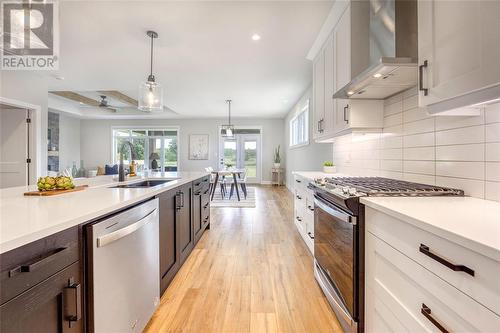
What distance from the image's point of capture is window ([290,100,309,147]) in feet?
18.0

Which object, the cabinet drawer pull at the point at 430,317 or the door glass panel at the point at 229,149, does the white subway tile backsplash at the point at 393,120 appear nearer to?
the cabinet drawer pull at the point at 430,317

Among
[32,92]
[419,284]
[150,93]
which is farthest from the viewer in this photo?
[32,92]

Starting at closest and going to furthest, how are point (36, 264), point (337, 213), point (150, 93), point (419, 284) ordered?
point (36, 264)
point (419, 284)
point (337, 213)
point (150, 93)

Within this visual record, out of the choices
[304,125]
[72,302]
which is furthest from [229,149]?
[72,302]

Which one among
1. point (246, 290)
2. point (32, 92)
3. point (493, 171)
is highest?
point (32, 92)

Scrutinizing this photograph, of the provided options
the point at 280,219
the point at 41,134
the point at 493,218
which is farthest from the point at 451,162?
the point at 41,134

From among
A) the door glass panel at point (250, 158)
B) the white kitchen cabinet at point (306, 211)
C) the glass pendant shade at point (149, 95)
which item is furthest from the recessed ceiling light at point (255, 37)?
the door glass panel at point (250, 158)

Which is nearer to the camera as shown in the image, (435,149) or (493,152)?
(493,152)

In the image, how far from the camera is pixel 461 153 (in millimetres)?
1372

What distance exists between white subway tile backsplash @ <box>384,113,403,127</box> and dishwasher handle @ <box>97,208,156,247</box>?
6.66 ft

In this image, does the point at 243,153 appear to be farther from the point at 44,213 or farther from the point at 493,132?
the point at 44,213

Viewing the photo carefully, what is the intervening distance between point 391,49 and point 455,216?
4.26 ft

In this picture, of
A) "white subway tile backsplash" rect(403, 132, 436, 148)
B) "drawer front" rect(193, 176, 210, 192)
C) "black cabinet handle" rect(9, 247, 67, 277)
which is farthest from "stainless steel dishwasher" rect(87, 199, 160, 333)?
"white subway tile backsplash" rect(403, 132, 436, 148)

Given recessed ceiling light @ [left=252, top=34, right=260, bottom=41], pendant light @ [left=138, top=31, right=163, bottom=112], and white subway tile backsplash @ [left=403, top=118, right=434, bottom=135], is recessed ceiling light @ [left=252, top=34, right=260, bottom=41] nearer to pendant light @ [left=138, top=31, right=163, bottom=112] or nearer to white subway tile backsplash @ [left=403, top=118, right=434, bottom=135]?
pendant light @ [left=138, top=31, right=163, bottom=112]
